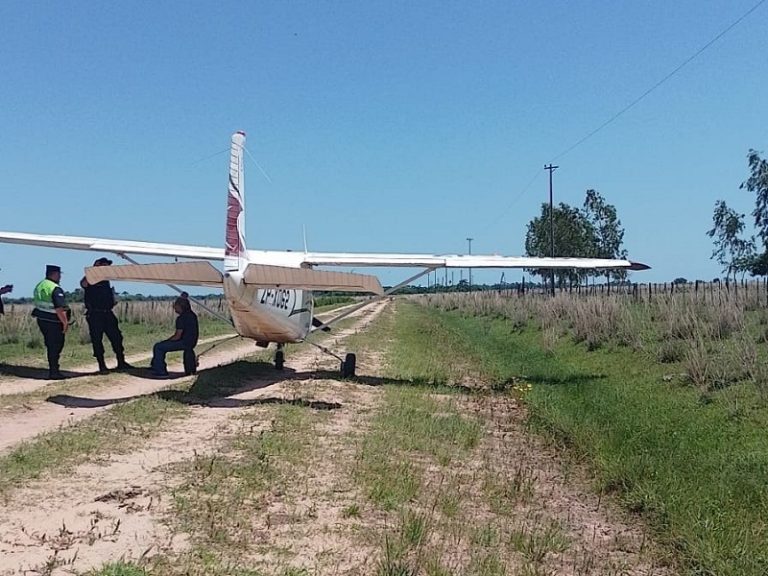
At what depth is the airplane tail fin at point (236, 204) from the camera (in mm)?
12609

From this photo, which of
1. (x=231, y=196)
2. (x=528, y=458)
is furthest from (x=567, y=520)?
(x=231, y=196)

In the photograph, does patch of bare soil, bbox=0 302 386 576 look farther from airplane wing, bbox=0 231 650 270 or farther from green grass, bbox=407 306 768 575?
airplane wing, bbox=0 231 650 270

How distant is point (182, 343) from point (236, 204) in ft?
10.7

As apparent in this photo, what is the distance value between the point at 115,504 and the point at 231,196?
7.79m

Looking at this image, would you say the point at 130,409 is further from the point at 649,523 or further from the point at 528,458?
the point at 649,523

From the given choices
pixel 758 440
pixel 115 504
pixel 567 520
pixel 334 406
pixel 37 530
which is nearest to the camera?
pixel 37 530

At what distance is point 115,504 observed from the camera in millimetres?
5891

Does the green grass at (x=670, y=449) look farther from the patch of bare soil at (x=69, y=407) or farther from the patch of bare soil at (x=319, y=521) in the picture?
the patch of bare soil at (x=69, y=407)

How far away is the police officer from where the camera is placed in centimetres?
1385

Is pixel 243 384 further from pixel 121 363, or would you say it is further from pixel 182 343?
pixel 121 363

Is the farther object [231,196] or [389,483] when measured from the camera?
[231,196]

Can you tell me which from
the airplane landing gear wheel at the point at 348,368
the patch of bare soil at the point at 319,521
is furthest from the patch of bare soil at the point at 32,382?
the patch of bare soil at the point at 319,521

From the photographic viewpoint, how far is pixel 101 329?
15180 mm

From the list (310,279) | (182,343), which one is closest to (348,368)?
(182,343)
